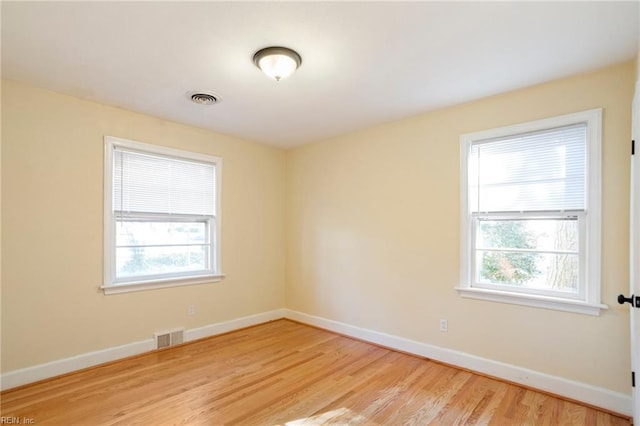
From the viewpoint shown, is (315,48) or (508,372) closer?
(315,48)

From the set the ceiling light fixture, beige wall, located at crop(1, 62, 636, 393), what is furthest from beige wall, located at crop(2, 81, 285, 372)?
the ceiling light fixture

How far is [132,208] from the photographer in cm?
342

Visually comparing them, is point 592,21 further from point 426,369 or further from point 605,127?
point 426,369

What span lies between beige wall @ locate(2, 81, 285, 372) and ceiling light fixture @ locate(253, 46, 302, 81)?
1918 mm

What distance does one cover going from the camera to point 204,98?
9.98ft

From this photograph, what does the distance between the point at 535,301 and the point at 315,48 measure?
105 inches

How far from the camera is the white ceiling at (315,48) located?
1.85 meters

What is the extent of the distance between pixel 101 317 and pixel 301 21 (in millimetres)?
3227

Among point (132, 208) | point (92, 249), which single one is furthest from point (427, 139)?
point (92, 249)

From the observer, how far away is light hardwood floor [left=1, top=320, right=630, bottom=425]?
2.29m

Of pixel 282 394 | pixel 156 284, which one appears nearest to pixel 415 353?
pixel 282 394

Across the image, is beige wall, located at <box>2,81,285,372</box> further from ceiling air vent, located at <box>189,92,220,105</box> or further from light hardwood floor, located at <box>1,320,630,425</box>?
ceiling air vent, located at <box>189,92,220,105</box>

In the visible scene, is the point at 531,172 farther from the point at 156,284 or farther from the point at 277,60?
the point at 156,284

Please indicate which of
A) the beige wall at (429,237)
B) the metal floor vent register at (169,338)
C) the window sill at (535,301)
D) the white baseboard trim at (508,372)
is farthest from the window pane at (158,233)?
the window sill at (535,301)
